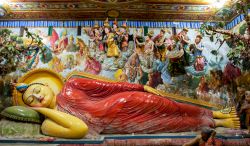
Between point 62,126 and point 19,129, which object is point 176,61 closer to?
point 62,126

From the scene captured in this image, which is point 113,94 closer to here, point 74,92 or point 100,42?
point 74,92

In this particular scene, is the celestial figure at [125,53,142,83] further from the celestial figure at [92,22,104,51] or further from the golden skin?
the golden skin

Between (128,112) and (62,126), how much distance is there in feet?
4.61

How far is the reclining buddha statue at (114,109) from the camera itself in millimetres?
5160

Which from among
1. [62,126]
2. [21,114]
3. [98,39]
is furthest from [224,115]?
[21,114]

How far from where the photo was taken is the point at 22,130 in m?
4.74

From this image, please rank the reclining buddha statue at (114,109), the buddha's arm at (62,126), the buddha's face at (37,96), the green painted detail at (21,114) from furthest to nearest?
the buddha's face at (37,96) → the reclining buddha statue at (114,109) → the green painted detail at (21,114) → the buddha's arm at (62,126)

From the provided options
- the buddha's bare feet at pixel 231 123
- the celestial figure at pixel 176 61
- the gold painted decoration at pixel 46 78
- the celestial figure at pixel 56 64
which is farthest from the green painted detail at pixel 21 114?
the celestial figure at pixel 176 61

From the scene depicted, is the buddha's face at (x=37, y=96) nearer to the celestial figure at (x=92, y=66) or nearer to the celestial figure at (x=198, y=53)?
the celestial figure at (x=92, y=66)

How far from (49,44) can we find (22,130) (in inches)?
145

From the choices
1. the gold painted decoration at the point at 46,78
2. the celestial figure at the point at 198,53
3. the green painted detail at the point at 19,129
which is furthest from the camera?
the celestial figure at the point at 198,53

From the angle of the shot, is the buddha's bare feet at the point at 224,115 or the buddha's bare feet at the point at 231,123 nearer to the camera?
the buddha's bare feet at the point at 231,123

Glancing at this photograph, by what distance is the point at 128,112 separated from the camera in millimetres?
5281

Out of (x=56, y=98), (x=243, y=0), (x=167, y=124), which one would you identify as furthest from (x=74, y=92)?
(x=243, y=0)
